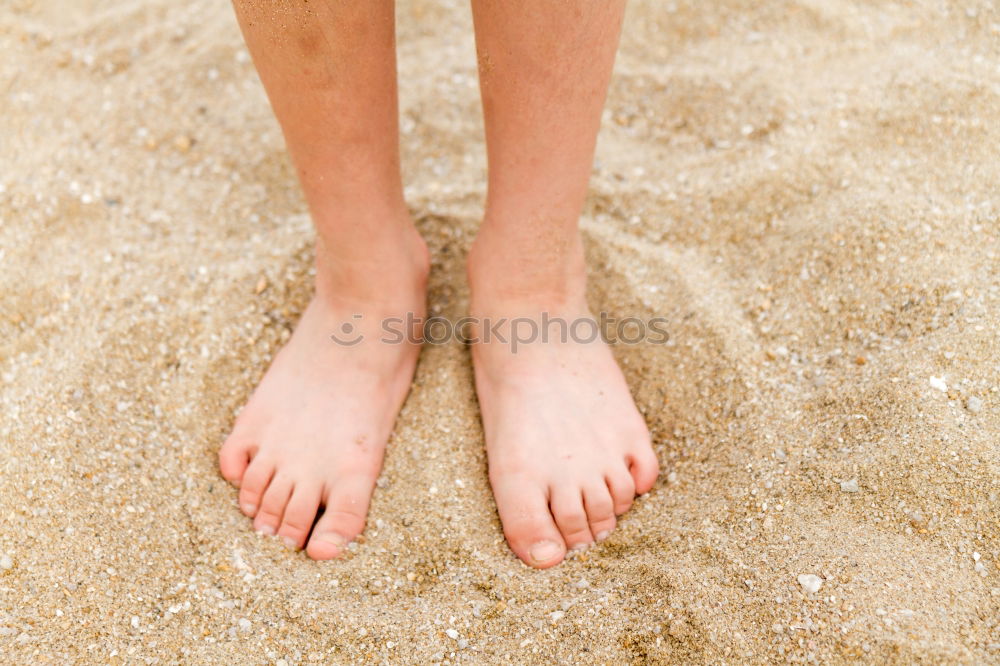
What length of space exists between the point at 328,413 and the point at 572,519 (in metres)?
0.42

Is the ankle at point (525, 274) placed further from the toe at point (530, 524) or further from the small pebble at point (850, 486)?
the small pebble at point (850, 486)

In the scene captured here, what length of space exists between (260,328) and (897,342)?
103 cm

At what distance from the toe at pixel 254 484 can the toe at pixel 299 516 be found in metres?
0.05

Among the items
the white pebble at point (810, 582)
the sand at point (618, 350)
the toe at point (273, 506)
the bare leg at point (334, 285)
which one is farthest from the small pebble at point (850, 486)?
the toe at point (273, 506)

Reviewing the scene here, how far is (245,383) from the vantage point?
1.32 meters

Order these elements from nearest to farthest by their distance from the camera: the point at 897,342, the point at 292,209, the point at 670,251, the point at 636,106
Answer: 1. the point at 897,342
2. the point at 670,251
3. the point at 292,209
4. the point at 636,106

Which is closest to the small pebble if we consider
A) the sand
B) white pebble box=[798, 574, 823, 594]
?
the sand

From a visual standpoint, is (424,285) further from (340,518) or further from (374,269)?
(340,518)

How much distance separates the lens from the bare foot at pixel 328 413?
3.89ft

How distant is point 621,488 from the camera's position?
3.85ft

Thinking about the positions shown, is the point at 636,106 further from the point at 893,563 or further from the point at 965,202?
the point at 893,563

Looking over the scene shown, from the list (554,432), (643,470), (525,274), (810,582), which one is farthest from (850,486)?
(525,274)

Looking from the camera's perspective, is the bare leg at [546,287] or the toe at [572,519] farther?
the toe at [572,519]

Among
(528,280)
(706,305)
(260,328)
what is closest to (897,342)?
(706,305)
